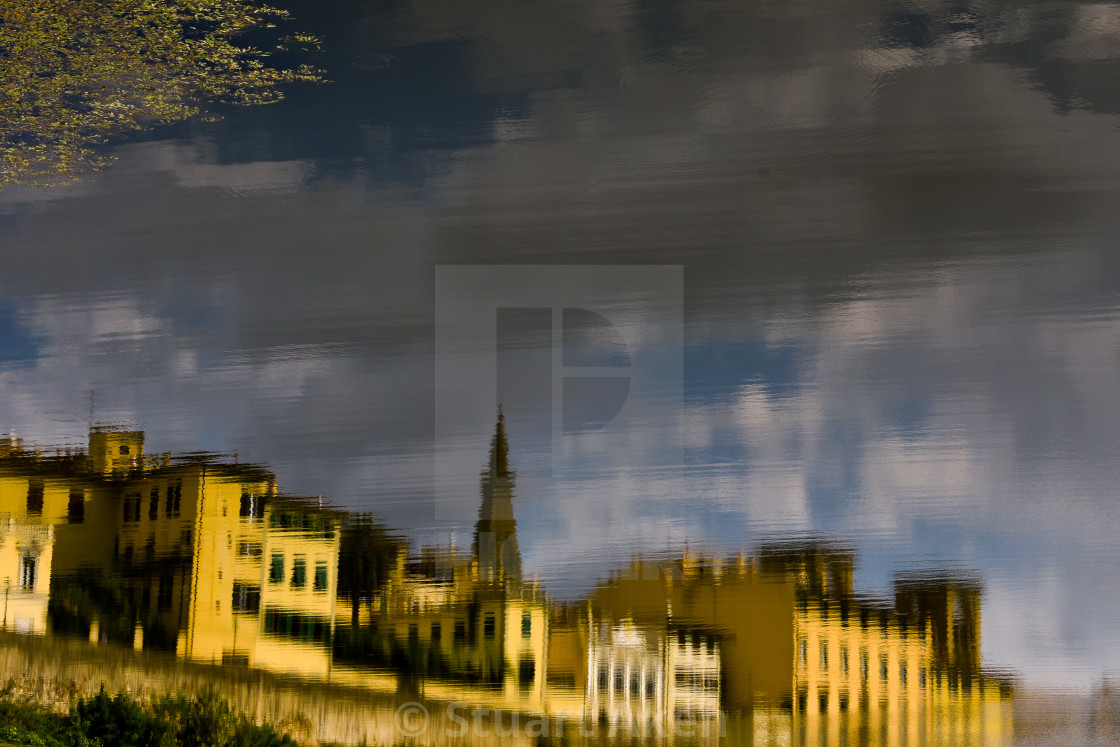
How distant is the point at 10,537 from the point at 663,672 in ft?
14.3

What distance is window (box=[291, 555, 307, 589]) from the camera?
3812 millimetres

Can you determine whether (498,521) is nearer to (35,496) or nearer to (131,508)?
(131,508)

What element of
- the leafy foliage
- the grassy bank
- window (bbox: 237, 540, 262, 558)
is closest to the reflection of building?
window (bbox: 237, 540, 262, 558)

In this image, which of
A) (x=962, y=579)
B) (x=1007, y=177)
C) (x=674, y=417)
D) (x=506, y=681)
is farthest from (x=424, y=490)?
(x=1007, y=177)

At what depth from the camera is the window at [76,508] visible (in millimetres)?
4297

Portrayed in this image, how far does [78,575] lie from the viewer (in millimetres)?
4344

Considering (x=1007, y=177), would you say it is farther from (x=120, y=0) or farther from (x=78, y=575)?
(x=78, y=575)

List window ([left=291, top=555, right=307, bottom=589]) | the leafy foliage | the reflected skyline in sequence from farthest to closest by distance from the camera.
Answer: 1. window ([left=291, top=555, right=307, bottom=589])
2. the reflected skyline
3. the leafy foliage

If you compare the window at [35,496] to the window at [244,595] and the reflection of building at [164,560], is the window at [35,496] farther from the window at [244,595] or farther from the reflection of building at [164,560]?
the window at [244,595]

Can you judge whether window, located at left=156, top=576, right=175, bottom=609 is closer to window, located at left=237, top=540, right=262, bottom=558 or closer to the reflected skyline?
the reflected skyline

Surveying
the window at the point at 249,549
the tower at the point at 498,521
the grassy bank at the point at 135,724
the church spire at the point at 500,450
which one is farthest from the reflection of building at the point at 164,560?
the church spire at the point at 500,450

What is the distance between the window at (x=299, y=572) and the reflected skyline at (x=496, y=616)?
24 mm

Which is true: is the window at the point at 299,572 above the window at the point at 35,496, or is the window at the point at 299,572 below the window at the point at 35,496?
below

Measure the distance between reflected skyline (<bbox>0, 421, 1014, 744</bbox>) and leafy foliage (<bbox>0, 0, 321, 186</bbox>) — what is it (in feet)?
5.80
